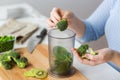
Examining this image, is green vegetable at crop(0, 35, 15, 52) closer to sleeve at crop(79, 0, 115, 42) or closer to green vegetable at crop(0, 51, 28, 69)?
green vegetable at crop(0, 51, 28, 69)

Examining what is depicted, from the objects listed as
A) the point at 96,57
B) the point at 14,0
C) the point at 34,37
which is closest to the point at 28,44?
the point at 34,37

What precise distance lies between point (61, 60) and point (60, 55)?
0.02 m

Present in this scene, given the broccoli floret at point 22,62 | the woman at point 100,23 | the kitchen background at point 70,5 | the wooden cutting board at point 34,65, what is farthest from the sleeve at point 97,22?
the kitchen background at point 70,5

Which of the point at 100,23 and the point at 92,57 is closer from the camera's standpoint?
the point at 92,57

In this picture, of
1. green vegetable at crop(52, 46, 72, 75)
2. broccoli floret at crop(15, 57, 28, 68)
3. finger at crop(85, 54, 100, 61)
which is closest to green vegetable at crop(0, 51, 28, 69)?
broccoli floret at crop(15, 57, 28, 68)

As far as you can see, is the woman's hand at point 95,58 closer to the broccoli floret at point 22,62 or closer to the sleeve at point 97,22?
the broccoli floret at point 22,62

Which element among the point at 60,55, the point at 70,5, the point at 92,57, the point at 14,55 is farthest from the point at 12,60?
the point at 70,5

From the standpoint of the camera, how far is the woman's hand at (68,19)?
104 cm

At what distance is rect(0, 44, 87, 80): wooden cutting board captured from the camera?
0.94 meters

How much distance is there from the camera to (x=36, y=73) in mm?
941

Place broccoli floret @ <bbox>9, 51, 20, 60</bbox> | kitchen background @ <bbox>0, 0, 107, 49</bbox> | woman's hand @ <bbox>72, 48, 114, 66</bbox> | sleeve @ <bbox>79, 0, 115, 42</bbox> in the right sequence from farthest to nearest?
kitchen background @ <bbox>0, 0, 107, 49</bbox> < sleeve @ <bbox>79, 0, 115, 42</bbox> < broccoli floret @ <bbox>9, 51, 20, 60</bbox> < woman's hand @ <bbox>72, 48, 114, 66</bbox>

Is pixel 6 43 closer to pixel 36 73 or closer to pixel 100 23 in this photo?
pixel 36 73

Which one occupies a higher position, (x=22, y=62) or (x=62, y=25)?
(x=62, y=25)

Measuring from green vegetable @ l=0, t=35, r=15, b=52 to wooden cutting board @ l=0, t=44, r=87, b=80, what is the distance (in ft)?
0.13
